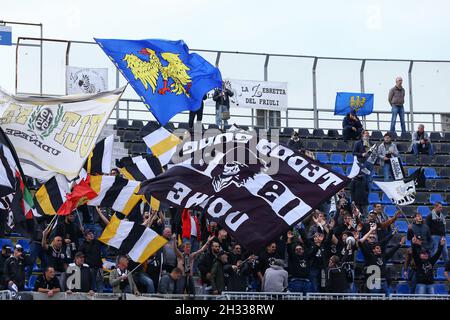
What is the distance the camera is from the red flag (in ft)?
80.8

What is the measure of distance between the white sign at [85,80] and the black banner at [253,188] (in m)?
9.02

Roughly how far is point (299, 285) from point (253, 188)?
8.24 feet

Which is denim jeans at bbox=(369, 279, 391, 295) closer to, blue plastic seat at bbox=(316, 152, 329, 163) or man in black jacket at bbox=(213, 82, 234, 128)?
blue plastic seat at bbox=(316, 152, 329, 163)

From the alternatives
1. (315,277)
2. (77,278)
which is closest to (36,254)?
(77,278)

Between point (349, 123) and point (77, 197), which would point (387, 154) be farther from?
point (77, 197)

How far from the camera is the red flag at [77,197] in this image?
24.6 meters

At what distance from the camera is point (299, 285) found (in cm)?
2583

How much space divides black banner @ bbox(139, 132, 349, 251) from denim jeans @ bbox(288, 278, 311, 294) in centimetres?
205

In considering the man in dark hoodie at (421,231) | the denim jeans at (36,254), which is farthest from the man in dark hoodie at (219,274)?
the man in dark hoodie at (421,231)
